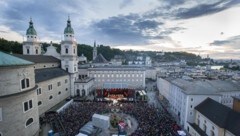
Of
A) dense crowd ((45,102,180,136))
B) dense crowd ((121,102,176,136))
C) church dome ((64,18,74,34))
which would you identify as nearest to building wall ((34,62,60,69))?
church dome ((64,18,74,34))

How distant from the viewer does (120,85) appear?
6444cm

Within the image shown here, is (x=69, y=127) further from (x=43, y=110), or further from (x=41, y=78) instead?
(x=41, y=78)

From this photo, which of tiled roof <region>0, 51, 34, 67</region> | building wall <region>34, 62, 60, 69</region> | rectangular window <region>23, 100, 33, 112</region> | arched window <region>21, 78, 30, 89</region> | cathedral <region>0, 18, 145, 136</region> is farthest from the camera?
building wall <region>34, 62, 60, 69</region>

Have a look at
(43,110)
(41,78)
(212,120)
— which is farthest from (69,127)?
(212,120)

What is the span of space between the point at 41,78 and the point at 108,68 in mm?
29991

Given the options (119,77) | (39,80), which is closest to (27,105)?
(39,80)

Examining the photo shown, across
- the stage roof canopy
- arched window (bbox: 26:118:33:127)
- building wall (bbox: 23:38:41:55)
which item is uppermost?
building wall (bbox: 23:38:41:55)

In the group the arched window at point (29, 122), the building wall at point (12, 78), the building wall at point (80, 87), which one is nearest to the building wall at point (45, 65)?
the building wall at point (80, 87)

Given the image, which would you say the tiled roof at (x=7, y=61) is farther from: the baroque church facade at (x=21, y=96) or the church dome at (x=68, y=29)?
the church dome at (x=68, y=29)

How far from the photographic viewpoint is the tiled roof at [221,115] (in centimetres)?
2137

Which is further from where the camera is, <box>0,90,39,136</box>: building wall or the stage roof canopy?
the stage roof canopy

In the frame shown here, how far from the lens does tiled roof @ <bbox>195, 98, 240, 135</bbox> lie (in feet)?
70.1

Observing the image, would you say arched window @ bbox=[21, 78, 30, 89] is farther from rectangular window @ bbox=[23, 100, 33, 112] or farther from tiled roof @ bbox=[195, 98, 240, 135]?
tiled roof @ bbox=[195, 98, 240, 135]

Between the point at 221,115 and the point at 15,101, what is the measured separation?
2905 centimetres
